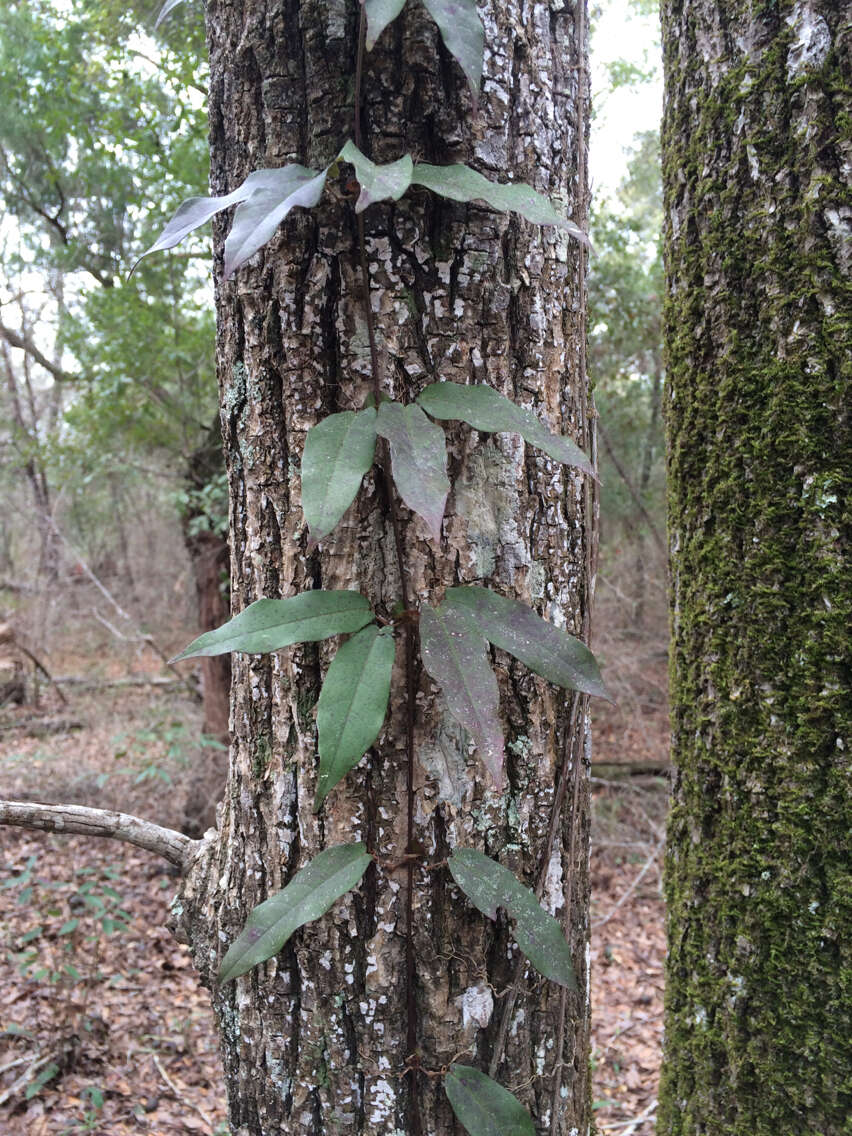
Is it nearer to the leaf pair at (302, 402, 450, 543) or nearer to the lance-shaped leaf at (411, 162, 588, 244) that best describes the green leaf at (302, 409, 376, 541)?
the leaf pair at (302, 402, 450, 543)

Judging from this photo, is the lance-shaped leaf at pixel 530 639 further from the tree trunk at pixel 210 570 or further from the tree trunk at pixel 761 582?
the tree trunk at pixel 210 570

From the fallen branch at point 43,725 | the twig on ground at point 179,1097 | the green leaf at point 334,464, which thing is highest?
the green leaf at point 334,464

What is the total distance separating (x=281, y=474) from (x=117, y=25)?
14.6 feet

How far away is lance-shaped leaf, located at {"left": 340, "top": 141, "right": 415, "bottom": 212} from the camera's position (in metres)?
0.61

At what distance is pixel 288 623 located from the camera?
2.36 ft

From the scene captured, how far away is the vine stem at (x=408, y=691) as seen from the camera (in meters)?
0.73

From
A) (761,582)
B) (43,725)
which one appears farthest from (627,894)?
(43,725)

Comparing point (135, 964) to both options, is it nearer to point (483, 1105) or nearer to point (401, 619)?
point (483, 1105)

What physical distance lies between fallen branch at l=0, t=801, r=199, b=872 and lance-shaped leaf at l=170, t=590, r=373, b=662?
1.30ft

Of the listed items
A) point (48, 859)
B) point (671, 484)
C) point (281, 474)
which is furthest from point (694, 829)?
point (48, 859)

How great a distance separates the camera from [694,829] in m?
1.67

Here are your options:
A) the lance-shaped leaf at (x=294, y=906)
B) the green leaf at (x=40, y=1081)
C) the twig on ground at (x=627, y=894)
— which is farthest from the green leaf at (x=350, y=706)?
the twig on ground at (x=627, y=894)

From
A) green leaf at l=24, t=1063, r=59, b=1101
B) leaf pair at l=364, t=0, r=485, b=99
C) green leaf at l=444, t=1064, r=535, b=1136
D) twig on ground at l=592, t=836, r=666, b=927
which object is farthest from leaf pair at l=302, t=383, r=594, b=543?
twig on ground at l=592, t=836, r=666, b=927

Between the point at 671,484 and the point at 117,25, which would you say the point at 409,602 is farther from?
the point at 117,25
